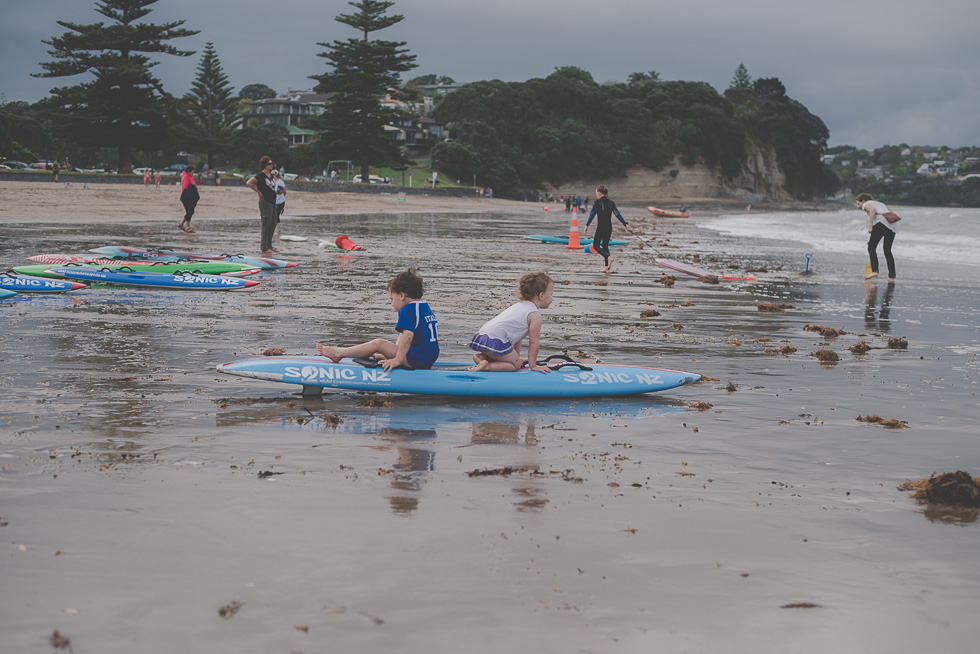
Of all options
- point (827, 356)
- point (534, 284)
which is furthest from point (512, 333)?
point (827, 356)

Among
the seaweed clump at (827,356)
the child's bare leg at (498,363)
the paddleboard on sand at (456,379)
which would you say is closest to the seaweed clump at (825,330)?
the seaweed clump at (827,356)

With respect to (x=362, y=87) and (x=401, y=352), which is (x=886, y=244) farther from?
(x=362, y=87)

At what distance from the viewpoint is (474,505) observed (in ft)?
14.9

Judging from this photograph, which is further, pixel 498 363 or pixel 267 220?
pixel 267 220

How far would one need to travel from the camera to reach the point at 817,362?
9023 millimetres

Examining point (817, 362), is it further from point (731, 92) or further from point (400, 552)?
point (731, 92)

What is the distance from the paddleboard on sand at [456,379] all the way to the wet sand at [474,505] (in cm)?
13

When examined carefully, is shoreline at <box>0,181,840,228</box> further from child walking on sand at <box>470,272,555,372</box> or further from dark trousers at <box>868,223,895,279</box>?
child walking on sand at <box>470,272,555,372</box>

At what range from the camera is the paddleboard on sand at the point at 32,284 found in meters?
12.2

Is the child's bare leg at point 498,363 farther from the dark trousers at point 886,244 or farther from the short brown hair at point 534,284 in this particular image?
the dark trousers at point 886,244

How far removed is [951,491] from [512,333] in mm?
3658

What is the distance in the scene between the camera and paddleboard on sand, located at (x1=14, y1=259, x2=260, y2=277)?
43.6 ft

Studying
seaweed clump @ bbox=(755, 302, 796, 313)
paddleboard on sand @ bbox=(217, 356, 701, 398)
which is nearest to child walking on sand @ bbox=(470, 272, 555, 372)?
paddleboard on sand @ bbox=(217, 356, 701, 398)

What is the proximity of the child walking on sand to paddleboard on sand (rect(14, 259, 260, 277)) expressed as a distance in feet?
25.5
